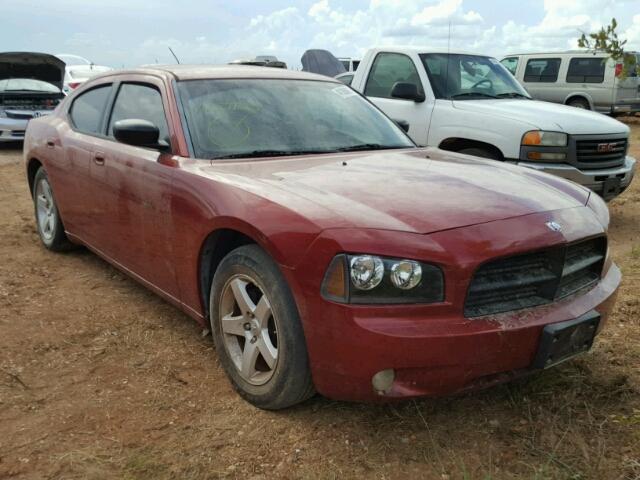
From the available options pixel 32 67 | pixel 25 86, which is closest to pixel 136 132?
pixel 25 86

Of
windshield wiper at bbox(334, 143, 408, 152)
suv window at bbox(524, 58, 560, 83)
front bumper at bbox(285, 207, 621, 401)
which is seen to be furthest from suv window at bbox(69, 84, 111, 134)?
suv window at bbox(524, 58, 560, 83)

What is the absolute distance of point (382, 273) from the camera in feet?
7.50

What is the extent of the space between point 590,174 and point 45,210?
16.3 feet


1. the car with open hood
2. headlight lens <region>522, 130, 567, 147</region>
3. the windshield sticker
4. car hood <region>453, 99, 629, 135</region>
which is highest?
the windshield sticker

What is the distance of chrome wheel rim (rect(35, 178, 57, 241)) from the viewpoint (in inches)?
201

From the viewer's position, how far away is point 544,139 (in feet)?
18.6

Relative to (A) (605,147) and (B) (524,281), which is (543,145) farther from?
(B) (524,281)

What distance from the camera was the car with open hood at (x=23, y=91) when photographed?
11695mm

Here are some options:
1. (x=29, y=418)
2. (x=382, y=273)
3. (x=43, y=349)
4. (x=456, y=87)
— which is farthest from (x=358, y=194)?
(x=456, y=87)

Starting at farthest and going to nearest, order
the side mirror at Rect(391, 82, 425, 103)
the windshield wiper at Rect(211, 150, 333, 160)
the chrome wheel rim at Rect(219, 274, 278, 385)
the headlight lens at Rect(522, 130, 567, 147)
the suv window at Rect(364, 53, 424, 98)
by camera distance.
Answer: the suv window at Rect(364, 53, 424, 98)
the side mirror at Rect(391, 82, 425, 103)
the headlight lens at Rect(522, 130, 567, 147)
the windshield wiper at Rect(211, 150, 333, 160)
the chrome wheel rim at Rect(219, 274, 278, 385)

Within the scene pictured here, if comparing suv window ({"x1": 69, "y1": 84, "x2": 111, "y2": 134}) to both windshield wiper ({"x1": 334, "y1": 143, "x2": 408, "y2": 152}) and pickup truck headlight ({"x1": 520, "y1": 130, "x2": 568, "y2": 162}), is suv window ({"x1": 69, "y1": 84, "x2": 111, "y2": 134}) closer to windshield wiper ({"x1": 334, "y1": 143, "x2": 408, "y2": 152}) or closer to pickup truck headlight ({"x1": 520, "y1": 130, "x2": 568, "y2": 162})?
windshield wiper ({"x1": 334, "y1": 143, "x2": 408, "y2": 152})

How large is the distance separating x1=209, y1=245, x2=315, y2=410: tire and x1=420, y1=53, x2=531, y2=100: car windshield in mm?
4333

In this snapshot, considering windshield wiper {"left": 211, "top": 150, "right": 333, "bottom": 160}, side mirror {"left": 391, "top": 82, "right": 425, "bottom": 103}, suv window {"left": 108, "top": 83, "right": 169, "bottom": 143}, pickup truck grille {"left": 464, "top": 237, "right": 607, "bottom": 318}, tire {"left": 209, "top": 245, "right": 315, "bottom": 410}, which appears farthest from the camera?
side mirror {"left": 391, "top": 82, "right": 425, "bottom": 103}

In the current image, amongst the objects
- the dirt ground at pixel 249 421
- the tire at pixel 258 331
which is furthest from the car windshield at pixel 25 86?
the tire at pixel 258 331
